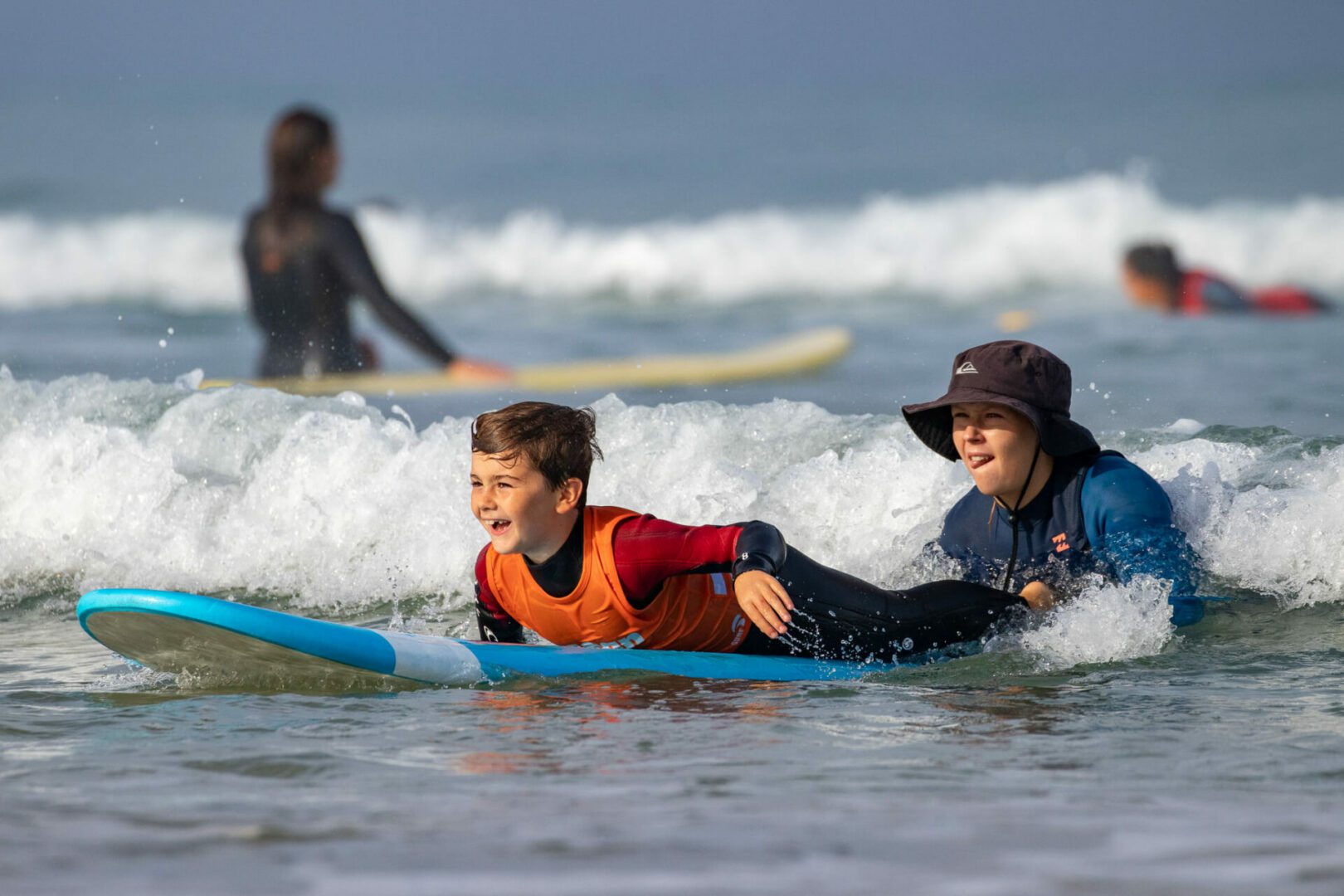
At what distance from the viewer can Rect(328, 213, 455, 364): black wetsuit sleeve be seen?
8352 millimetres

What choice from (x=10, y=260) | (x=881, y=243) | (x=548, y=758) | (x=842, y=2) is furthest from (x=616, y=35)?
(x=548, y=758)

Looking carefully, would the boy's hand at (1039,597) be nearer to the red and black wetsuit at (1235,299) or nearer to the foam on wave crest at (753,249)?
the red and black wetsuit at (1235,299)

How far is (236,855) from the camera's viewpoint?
2.46 meters

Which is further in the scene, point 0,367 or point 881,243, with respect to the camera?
point 881,243

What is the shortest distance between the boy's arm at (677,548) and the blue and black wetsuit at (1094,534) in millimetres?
771

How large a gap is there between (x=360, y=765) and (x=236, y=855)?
0.59 metres

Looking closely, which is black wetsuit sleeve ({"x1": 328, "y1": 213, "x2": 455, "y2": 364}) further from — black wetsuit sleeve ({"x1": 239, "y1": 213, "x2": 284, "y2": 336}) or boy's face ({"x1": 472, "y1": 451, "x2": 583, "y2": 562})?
boy's face ({"x1": 472, "y1": 451, "x2": 583, "y2": 562})

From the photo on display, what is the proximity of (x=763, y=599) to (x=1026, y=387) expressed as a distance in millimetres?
937

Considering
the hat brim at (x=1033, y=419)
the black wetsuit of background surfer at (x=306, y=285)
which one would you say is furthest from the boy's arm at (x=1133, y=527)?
the black wetsuit of background surfer at (x=306, y=285)

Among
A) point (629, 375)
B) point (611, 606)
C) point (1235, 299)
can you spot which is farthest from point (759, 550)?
point (1235, 299)

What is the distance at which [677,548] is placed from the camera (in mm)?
3766

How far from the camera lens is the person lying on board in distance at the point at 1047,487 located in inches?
158

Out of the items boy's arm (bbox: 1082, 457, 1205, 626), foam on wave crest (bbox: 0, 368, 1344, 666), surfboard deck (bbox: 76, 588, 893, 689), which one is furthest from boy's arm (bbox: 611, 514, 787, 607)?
foam on wave crest (bbox: 0, 368, 1344, 666)

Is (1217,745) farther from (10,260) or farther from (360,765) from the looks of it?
(10,260)
